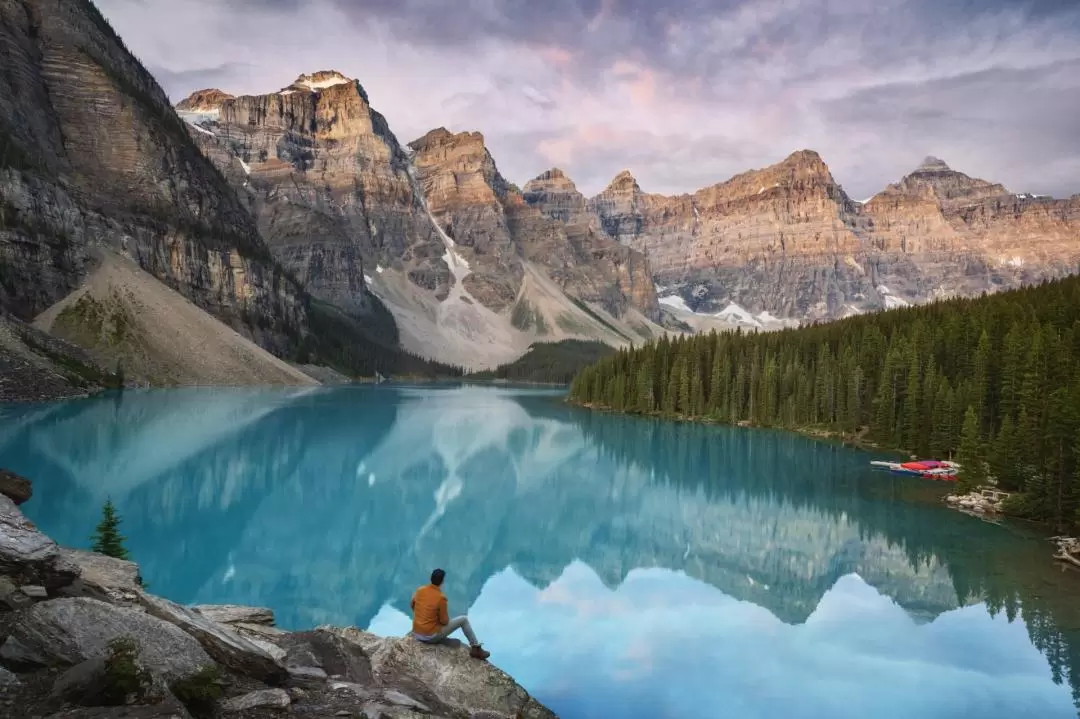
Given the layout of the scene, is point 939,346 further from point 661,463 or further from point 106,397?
point 106,397

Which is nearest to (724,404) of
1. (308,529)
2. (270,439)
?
(270,439)

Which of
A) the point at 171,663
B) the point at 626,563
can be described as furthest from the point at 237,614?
the point at 626,563

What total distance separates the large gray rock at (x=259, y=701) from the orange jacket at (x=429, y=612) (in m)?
3.53

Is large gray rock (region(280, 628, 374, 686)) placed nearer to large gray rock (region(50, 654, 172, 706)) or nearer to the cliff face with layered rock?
large gray rock (region(50, 654, 172, 706))

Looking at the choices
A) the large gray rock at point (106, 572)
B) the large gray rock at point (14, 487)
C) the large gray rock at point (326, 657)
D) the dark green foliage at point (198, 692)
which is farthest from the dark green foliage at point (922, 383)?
the large gray rock at point (14, 487)

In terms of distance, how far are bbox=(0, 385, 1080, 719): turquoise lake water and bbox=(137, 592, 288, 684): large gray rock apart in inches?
281

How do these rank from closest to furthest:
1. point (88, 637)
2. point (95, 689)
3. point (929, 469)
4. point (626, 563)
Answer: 1. point (95, 689)
2. point (88, 637)
3. point (626, 563)
4. point (929, 469)

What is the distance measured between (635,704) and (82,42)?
174 meters

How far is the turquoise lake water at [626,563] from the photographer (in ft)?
54.3

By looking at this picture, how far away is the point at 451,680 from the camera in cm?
1145

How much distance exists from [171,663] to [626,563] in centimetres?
2066

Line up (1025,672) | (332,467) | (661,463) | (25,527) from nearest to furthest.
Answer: (25,527)
(1025,672)
(332,467)
(661,463)

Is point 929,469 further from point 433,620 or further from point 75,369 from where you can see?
point 75,369

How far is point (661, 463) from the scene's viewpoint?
53812mm
